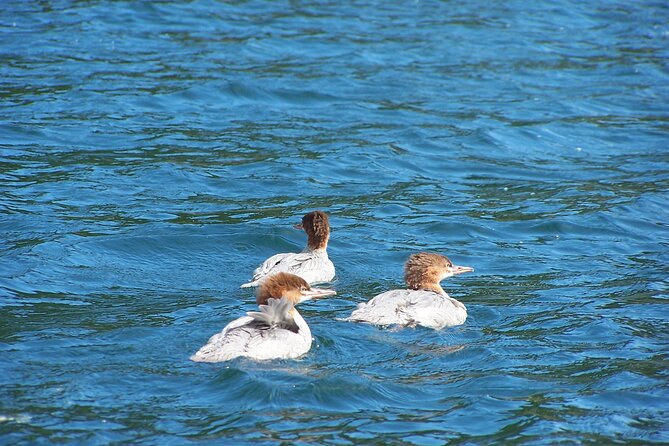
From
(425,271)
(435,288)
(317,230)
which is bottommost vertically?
(435,288)

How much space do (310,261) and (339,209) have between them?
7.69 ft

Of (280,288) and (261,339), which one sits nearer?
(261,339)

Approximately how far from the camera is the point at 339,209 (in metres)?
13.4

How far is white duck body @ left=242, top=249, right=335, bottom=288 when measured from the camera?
1075 cm

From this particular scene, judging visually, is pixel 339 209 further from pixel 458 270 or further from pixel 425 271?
pixel 425 271

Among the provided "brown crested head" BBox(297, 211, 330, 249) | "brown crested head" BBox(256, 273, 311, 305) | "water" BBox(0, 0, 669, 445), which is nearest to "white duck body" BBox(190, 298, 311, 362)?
"water" BBox(0, 0, 669, 445)

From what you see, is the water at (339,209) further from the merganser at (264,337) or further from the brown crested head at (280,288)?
the brown crested head at (280,288)

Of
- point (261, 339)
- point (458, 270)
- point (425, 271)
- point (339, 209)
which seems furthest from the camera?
point (339, 209)

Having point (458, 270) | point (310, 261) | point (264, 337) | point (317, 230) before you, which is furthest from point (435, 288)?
point (264, 337)

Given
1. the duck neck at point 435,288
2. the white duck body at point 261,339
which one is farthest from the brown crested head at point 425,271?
the white duck body at point 261,339

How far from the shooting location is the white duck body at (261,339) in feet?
26.8

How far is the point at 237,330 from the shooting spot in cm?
834

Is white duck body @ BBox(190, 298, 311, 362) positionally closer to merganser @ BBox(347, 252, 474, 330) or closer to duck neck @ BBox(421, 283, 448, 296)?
merganser @ BBox(347, 252, 474, 330)

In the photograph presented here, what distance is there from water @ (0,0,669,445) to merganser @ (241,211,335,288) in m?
0.30
